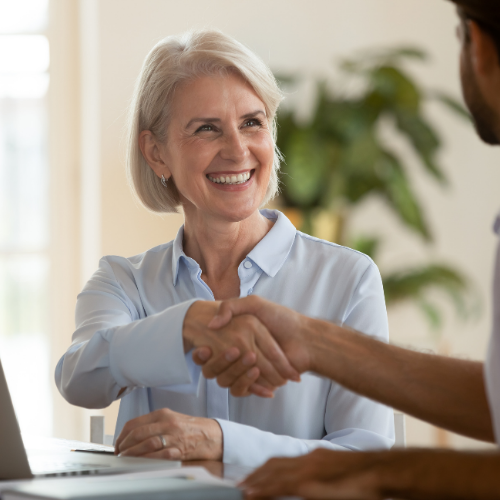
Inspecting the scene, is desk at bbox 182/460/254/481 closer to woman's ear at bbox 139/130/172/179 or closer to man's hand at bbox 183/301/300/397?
man's hand at bbox 183/301/300/397

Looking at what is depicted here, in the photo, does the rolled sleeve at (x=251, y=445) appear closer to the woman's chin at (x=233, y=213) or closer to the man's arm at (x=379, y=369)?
the man's arm at (x=379, y=369)

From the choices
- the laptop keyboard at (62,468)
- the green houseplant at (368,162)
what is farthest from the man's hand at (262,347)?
the green houseplant at (368,162)

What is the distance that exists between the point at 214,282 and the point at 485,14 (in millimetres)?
1101

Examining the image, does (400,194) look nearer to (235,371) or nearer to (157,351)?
(235,371)

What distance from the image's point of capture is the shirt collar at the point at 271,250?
1797 millimetres

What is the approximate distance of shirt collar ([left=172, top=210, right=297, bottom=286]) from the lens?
1797mm

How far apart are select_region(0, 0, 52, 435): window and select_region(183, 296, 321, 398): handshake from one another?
274 centimetres

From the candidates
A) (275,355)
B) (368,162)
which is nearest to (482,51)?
(275,355)

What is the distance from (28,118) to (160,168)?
7.19 ft

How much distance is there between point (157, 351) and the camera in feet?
4.44

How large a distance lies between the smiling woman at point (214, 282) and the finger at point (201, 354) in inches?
0.4

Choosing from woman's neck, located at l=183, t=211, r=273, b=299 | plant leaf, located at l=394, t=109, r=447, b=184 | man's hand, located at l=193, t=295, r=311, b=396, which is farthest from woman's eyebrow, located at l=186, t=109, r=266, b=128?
plant leaf, located at l=394, t=109, r=447, b=184

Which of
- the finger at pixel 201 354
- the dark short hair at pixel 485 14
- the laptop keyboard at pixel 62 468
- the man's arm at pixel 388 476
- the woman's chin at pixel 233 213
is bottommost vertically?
the laptop keyboard at pixel 62 468

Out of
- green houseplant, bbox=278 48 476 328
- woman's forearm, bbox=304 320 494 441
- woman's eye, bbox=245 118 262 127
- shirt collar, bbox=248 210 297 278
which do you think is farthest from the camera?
green houseplant, bbox=278 48 476 328
